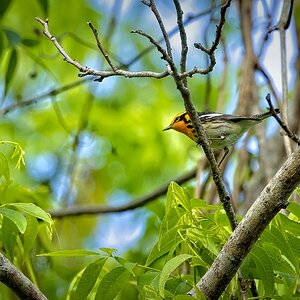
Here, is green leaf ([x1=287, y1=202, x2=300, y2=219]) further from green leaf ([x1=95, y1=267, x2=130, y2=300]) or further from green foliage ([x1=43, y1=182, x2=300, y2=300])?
green leaf ([x1=95, y1=267, x2=130, y2=300])

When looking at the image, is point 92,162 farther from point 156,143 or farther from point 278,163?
point 278,163

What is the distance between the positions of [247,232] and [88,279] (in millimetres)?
500

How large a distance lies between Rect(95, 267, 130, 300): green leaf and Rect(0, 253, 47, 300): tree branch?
188 millimetres

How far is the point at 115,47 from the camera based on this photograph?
7340 mm

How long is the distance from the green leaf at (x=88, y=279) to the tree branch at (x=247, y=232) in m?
0.30

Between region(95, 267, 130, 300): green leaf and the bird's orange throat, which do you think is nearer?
region(95, 267, 130, 300): green leaf

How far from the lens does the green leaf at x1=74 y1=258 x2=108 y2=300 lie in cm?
226

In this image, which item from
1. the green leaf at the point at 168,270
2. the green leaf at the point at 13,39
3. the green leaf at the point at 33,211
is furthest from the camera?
the green leaf at the point at 13,39

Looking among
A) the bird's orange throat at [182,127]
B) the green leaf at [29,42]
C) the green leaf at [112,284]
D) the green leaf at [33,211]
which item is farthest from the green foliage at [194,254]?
the bird's orange throat at [182,127]

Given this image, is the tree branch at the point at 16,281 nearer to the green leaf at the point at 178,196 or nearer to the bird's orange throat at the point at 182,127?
the green leaf at the point at 178,196

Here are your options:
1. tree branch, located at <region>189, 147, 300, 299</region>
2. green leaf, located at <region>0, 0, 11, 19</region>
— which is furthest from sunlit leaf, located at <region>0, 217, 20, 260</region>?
green leaf, located at <region>0, 0, 11, 19</region>

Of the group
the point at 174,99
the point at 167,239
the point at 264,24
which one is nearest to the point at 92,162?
the point at 174,99

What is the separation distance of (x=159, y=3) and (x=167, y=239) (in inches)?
170

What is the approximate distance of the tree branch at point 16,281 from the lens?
2074 millimetres
